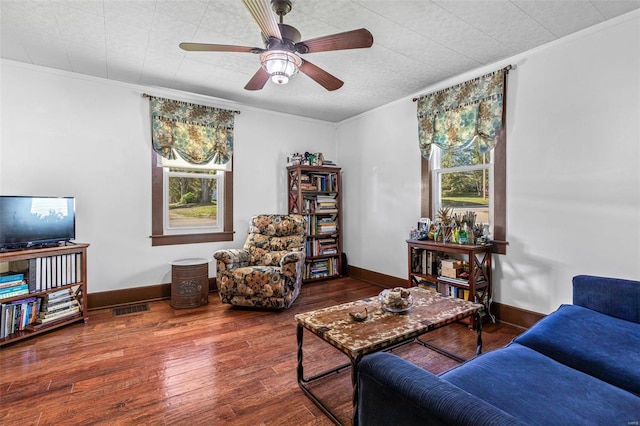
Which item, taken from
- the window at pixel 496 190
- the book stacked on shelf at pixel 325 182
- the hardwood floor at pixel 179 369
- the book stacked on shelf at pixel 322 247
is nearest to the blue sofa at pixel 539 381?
the hardwood floor at pixel 179 369

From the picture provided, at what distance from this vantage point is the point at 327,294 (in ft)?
13.4

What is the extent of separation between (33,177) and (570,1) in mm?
5020

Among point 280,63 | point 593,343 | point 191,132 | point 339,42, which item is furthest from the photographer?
point 191,132

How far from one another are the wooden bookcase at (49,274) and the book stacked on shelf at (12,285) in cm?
3

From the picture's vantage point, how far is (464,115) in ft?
11.0

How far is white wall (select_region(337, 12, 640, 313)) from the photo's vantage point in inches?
92.4

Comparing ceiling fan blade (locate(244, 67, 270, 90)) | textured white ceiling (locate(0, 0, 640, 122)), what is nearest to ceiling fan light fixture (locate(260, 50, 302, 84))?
ceiling fan blade (locate(244, 67, 270, 90))

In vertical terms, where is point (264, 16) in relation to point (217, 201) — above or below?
above

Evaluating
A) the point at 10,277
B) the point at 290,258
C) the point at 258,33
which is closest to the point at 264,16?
the point at 258,33

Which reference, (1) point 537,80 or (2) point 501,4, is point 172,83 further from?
(1) point 537,80

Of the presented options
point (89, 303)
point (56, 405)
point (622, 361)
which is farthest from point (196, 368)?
point (622, 361)

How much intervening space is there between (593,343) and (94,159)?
4.64 metres

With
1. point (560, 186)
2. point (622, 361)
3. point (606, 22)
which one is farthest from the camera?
point (560, 186)

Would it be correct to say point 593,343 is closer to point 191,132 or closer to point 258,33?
point 258,33
